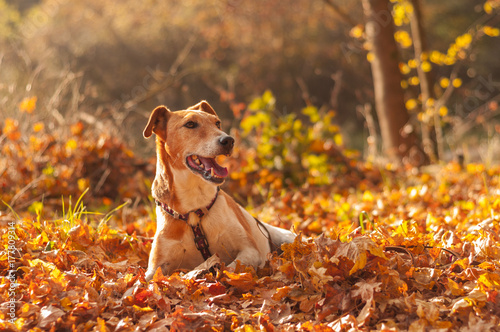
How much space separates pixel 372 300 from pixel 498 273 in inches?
34.5

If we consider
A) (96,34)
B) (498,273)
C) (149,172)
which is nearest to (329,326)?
(498,273)

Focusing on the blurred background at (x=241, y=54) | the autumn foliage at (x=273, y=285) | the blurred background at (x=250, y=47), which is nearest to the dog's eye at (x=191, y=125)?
the autumn foliage at (x=273, y=285)

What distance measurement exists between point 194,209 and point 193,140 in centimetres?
Result: 51

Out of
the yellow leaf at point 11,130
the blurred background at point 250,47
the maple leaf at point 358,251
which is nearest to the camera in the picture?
the maple leaf at point 358,251

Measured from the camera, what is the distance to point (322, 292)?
2787 millimetres

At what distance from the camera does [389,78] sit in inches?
366

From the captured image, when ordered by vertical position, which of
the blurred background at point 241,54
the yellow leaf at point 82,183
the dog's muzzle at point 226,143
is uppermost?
the blurred background at point 241,54

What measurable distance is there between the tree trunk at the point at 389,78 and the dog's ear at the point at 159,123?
21.5 ft

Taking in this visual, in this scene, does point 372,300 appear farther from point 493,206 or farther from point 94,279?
point 493,206

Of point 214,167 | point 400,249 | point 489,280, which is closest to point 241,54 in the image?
point 214,167

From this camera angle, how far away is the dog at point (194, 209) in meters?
3.36

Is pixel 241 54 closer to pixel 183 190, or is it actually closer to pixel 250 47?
pixel 250 47

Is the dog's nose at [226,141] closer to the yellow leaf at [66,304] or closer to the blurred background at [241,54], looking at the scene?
the yellow leaf at [66,304]

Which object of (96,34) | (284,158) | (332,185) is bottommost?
(332,185)
